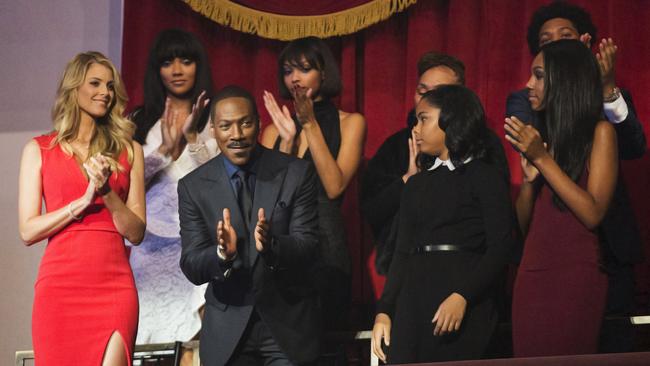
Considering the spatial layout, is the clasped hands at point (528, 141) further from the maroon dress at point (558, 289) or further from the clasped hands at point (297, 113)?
the clasped hands at point (297, 113)

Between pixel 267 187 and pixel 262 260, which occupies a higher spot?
pixel 267 187

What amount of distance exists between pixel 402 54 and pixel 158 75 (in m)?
1.16

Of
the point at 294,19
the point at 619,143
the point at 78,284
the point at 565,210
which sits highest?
the point at 294,19

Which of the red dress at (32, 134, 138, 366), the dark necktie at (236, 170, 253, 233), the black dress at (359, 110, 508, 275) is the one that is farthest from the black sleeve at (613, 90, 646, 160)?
the red dress at (32, 134, 138, 366)

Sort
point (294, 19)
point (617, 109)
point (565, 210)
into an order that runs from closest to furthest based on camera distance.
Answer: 1. point (565, 210)
2. point (617, 109)
3. point (294, 19)

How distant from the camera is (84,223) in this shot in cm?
313

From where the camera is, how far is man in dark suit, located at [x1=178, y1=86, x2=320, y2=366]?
3061mm

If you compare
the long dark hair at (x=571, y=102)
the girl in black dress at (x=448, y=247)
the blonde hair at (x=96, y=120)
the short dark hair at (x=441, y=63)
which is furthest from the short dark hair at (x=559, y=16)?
the blonde hair at (x=96, y=120)

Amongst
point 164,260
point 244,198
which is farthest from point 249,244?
point 164,260

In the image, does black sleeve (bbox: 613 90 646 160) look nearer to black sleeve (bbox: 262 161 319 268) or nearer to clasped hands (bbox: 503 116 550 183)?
clasped hands (bbox: 503 116 550 183)

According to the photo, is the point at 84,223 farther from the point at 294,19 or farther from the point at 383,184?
the point at 294,19

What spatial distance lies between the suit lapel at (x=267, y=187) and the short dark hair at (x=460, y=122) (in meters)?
0.57

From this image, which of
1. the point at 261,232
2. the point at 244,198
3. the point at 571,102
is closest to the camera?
the point at 261,232

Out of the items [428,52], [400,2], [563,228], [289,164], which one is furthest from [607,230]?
[400,2]
